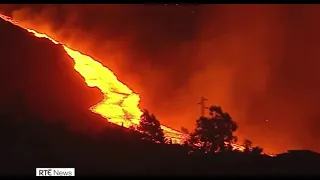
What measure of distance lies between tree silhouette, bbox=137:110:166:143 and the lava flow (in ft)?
0.11

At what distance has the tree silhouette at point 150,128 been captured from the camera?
454 cm

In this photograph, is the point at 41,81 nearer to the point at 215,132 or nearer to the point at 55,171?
the point at 55,171

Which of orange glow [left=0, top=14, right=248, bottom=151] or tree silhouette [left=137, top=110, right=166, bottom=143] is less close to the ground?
orange glow [left=0, top=14, right=248, bottom=151]

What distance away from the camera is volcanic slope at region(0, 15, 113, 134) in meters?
4.53

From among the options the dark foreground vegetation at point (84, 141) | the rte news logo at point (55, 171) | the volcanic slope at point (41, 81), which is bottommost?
the rte news logo at point (55, 171)

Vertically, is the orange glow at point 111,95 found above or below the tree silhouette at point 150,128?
above

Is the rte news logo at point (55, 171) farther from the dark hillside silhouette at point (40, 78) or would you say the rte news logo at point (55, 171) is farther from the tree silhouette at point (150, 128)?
the tree silhouette at point (150, 128)

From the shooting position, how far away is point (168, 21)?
15.1 feet

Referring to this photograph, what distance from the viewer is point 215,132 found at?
4535mm

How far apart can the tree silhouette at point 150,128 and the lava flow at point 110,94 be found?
0.03m

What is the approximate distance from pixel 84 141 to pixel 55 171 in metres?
0.27

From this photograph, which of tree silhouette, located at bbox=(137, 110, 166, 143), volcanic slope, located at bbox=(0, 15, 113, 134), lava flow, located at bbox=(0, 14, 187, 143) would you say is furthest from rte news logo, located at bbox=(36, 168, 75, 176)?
tree silhouette, located at bbox=(137, 110, 166, 143)

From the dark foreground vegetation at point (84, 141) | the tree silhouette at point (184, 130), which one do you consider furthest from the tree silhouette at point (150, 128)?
the tree silhouette at point (184, 130)

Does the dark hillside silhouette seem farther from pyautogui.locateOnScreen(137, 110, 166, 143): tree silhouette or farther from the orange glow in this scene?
pyautogui.locateOnScreen(137, 110, 166, 143): tree silhouette
